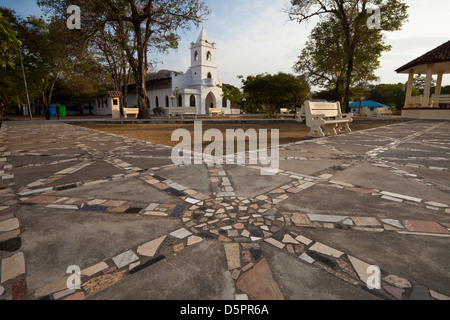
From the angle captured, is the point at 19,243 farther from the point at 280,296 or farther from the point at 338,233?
the point at 338,233

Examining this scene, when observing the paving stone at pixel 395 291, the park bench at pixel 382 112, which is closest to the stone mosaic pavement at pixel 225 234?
the paving stone at pixel 395 291

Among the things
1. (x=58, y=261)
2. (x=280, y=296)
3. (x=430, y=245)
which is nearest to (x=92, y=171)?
(x=58, y=261)

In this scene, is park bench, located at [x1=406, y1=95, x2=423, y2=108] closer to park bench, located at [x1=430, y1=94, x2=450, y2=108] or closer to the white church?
park bench, located at [x1=430, y1=94, x2=450, y2=108]

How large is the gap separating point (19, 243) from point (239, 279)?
160cm

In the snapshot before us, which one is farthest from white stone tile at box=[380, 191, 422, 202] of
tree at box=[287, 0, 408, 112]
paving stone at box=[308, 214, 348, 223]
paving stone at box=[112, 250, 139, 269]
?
tree at box=[287, 0, 408, 112]

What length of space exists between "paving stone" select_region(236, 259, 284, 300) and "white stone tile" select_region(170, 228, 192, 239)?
57 cm

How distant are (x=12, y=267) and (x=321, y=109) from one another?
7785 mm

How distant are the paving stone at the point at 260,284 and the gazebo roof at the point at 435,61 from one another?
2145cm

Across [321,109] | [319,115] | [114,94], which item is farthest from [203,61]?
[319,115]

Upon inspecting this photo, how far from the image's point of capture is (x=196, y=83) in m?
34.4

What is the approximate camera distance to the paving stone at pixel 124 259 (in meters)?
1.41

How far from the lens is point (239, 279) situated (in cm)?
130

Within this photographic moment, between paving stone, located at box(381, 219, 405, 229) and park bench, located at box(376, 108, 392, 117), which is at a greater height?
park bench, located at box(376, 108, 392, 117)

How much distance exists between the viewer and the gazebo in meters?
15.7
